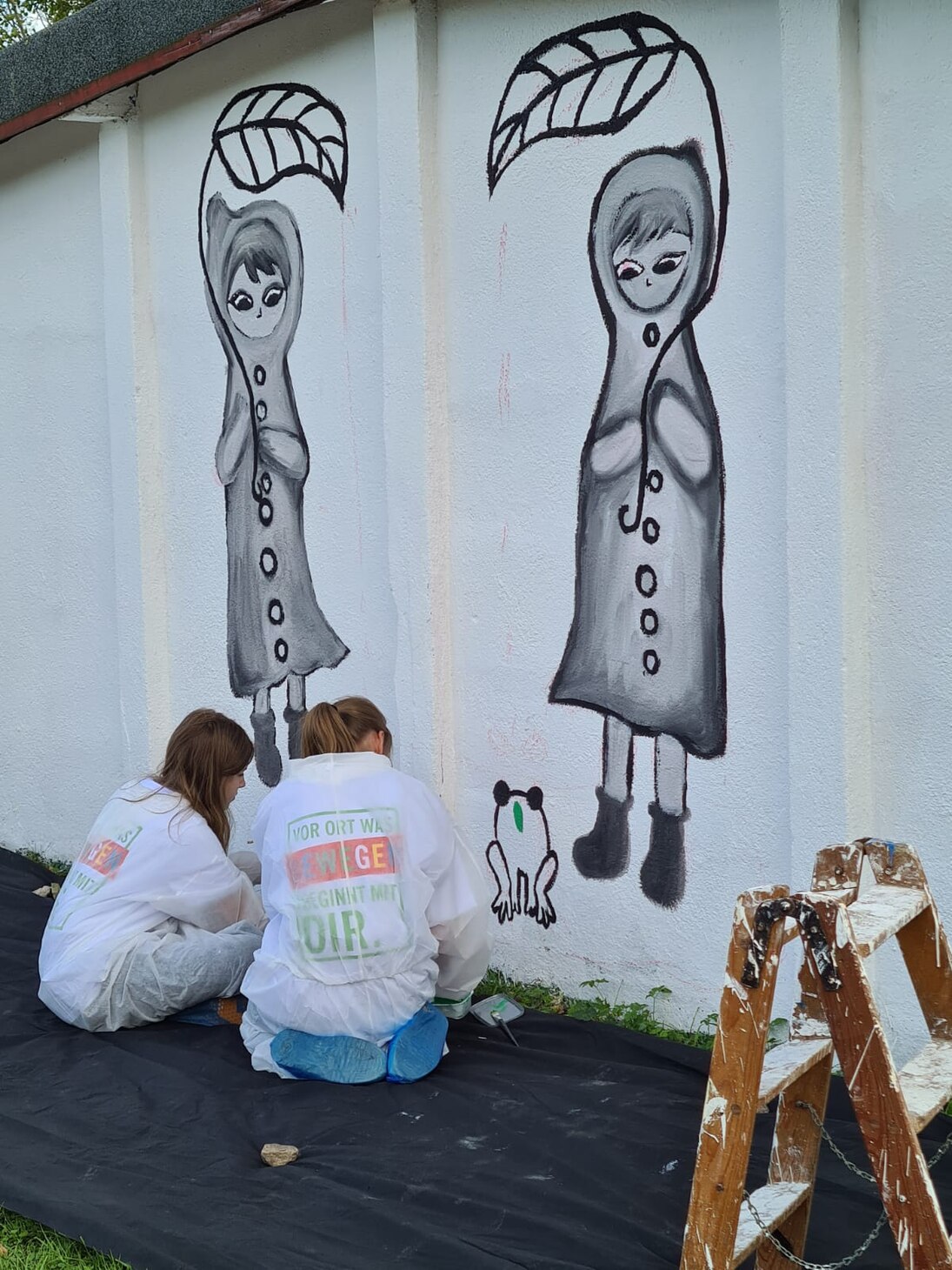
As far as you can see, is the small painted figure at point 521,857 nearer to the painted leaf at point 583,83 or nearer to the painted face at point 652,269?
the painted face at point 652,269

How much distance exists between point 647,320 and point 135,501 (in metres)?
2.87

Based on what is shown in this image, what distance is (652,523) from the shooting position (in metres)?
4.45

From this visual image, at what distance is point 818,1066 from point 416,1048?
1.61m

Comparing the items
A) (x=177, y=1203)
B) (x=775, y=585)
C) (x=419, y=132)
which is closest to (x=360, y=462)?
(x=419, y=132)

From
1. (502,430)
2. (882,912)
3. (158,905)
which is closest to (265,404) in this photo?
(502,430)

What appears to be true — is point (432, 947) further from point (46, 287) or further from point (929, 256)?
point (46, 287)

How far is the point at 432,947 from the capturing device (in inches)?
168

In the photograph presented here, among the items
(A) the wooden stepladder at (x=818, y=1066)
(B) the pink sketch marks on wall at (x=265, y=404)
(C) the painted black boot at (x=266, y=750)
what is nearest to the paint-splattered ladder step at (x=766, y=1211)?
(A) the wooden stepladder at (x=818, y=1066)

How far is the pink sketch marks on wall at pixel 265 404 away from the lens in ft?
18.3

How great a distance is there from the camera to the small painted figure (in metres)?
4.85

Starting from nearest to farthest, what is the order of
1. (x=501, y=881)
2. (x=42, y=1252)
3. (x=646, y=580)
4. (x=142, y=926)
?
(x=42, y=1252), (x=646, y=580), (x=142, y=926), (x=501, y=881)

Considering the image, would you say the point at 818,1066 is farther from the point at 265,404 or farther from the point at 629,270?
the point at 265,404

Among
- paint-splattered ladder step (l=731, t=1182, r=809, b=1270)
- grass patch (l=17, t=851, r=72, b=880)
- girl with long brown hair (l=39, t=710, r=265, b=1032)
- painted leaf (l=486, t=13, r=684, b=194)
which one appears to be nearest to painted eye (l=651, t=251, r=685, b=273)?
painted leaf (l=486, t=13, r=684, b=194)

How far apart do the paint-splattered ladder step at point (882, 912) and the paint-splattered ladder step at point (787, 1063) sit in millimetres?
282
